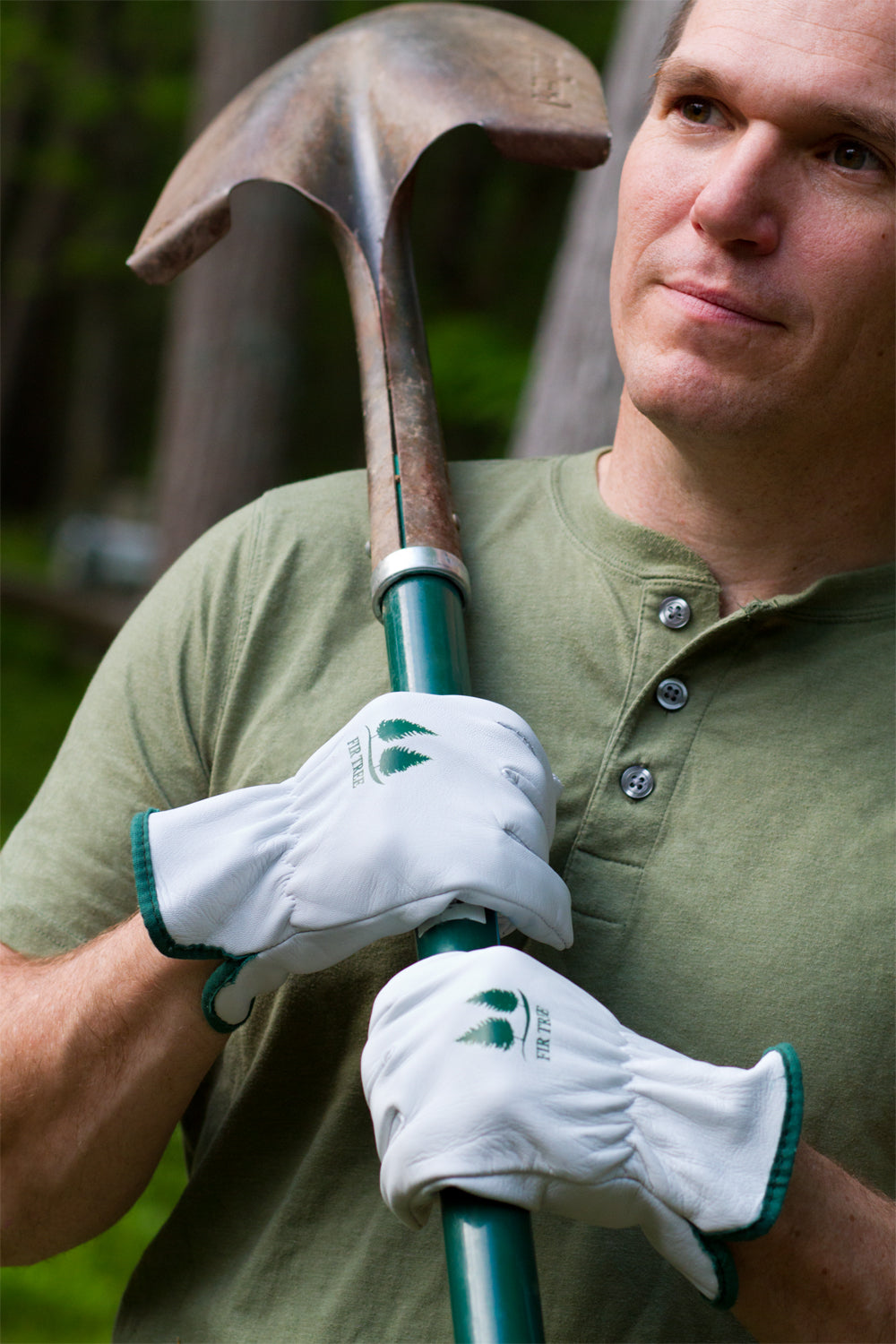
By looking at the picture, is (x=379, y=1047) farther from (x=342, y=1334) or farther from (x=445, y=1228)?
(x=342, y=1334)

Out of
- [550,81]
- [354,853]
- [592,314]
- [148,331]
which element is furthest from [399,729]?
[148,331]

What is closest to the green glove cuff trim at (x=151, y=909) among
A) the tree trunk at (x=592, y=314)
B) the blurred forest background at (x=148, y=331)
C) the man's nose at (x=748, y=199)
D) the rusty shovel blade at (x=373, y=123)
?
the man's nose at (x=748, y=199)

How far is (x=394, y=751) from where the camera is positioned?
1.46 m

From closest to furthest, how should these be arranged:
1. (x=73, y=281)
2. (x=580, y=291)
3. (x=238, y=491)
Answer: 1. (x=580, y=291)
2. (x=238, y=491)
3. (x=73, y=281)

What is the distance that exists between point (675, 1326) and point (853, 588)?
0.98 m

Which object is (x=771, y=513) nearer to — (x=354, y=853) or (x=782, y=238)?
(x=782, y=238)

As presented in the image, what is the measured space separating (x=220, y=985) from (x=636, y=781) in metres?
0.58

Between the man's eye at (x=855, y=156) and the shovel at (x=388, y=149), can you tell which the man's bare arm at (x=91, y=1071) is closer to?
the shovel at (x=388, y=149)

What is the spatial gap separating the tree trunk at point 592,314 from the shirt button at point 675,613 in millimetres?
1433

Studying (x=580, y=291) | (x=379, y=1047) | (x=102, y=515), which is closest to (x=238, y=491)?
(x=580, y=291)

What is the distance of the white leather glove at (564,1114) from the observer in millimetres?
1260

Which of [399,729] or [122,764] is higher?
[399,729]

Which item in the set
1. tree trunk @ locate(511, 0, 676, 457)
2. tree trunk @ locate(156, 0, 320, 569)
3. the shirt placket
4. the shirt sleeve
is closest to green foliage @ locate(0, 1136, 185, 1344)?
the shirt sleeve

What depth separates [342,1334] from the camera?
1639 millimetres
